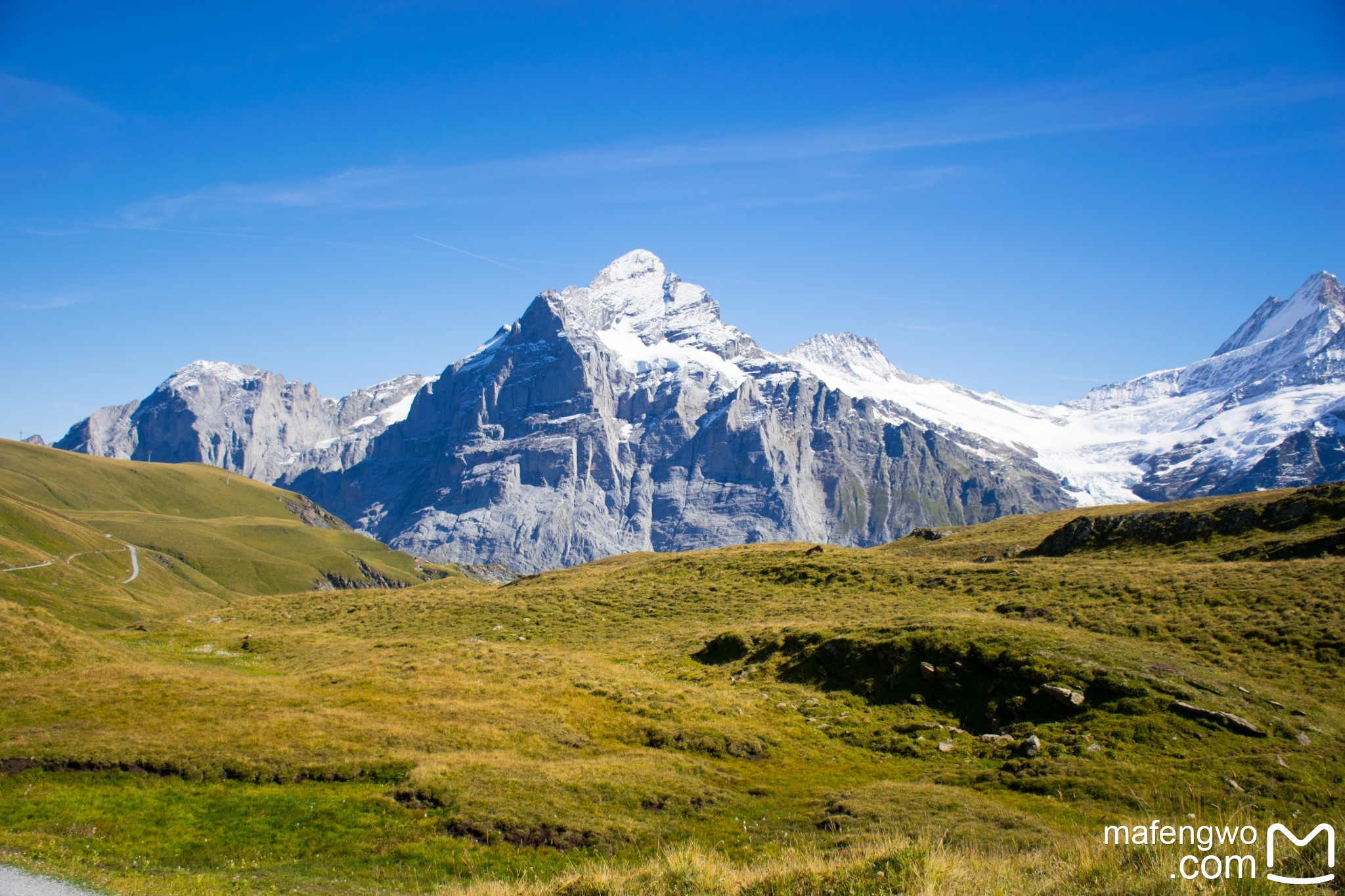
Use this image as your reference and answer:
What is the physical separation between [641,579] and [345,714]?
4226 centimetres

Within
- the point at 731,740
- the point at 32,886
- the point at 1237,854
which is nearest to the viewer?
the point at 1237,854

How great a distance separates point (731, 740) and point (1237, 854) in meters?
21.4

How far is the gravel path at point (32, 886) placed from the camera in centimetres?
1522

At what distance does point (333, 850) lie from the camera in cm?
2120

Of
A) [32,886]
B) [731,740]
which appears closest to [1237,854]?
[731,740]

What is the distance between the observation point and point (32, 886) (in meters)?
15.6

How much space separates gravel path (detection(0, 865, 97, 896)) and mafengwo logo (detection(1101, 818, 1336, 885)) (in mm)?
20241

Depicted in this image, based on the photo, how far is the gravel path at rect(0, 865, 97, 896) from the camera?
1522 centimetres

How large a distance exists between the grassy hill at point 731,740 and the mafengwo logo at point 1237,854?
348 millimetres

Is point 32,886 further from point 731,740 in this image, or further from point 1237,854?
point 1237,854

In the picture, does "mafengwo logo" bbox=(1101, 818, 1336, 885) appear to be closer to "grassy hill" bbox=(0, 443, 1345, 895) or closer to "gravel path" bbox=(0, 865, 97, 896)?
"grassy hill" bbox=(0, 443, 1345, 895)

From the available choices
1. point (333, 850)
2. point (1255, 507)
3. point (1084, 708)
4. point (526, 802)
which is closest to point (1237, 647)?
point (1084, 708)

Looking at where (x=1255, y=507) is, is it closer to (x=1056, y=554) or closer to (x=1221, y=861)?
(x=1056, y=554)

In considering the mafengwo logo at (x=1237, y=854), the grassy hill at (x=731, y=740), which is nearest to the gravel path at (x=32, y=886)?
the grassy hill at (x=731, y=740)
